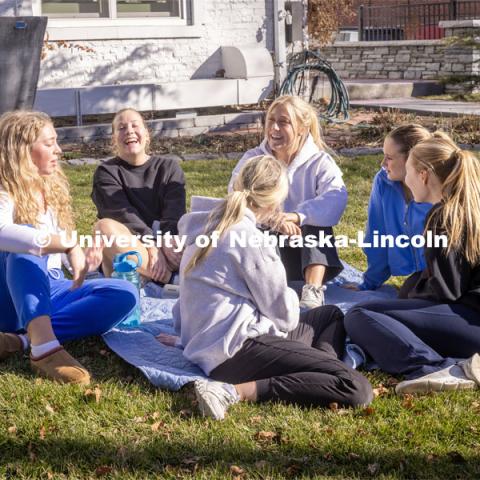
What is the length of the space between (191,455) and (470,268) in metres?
1.62

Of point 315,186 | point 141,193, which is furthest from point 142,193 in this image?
point 315,186

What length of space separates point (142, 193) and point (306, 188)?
1.06 metres

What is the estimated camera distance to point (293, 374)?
152 inches

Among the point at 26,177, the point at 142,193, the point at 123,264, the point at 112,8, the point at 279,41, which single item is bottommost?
the point at 123,264

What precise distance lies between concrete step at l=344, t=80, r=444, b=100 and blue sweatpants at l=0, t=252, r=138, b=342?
506 inches

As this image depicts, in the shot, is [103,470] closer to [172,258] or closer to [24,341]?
[24,341]

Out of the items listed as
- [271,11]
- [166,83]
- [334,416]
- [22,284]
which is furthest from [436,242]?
[271,11]

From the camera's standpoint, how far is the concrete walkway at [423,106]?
13305 mm

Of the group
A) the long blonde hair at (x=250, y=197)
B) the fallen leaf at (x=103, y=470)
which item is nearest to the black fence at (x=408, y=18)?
the long blonde hair at (x=250, y=197)

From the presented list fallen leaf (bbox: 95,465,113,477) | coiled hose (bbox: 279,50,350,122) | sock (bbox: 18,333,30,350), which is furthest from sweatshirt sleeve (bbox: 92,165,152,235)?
coiled hose (bbox: 279,50,350,122)

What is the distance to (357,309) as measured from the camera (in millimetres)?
4344

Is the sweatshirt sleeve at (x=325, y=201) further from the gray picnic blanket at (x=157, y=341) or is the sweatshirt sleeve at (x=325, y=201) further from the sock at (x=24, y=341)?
the sock at (x=24, y=341)

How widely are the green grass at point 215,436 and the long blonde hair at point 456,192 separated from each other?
685 millimetres

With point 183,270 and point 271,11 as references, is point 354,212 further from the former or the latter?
point 271,11
